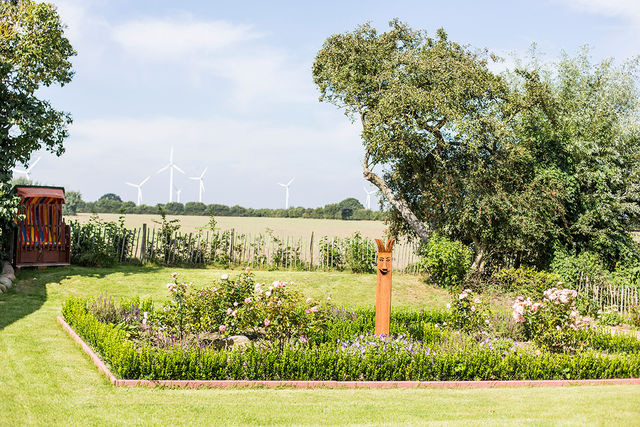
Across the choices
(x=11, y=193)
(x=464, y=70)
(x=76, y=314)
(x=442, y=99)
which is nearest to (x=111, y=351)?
(x=76, y=314)

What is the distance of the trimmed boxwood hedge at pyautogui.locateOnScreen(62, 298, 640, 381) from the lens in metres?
7.62

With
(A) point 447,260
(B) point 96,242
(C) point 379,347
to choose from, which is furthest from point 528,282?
(B) point 96,242

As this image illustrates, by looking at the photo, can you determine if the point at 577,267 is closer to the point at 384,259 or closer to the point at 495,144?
the point at 495,144

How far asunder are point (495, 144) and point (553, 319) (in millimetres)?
9811

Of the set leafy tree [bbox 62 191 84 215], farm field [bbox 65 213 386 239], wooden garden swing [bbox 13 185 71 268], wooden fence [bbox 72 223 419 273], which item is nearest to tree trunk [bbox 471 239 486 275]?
wooden fence [bbox 72 223 419 273]

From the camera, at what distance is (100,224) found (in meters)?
18.8

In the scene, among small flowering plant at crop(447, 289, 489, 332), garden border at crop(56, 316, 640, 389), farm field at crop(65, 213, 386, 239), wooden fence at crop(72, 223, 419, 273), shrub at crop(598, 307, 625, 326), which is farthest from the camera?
farm field at crop(65, 213, 386, 239)

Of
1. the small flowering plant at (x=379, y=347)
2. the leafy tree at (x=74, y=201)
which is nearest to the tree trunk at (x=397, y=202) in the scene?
the small flowering plant at (x=379, y=347)

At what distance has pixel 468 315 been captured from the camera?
1053 centimetres

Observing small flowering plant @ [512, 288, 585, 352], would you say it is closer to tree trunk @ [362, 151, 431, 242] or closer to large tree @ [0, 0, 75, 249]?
tree trunk @ [362, 151, 431, 242]

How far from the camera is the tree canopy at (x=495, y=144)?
57.5 feet

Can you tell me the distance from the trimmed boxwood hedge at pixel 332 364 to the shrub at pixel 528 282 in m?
4.66

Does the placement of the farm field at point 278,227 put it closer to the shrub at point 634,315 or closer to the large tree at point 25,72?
the large tree at point 25,72

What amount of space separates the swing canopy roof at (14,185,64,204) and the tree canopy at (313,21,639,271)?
9.60m
